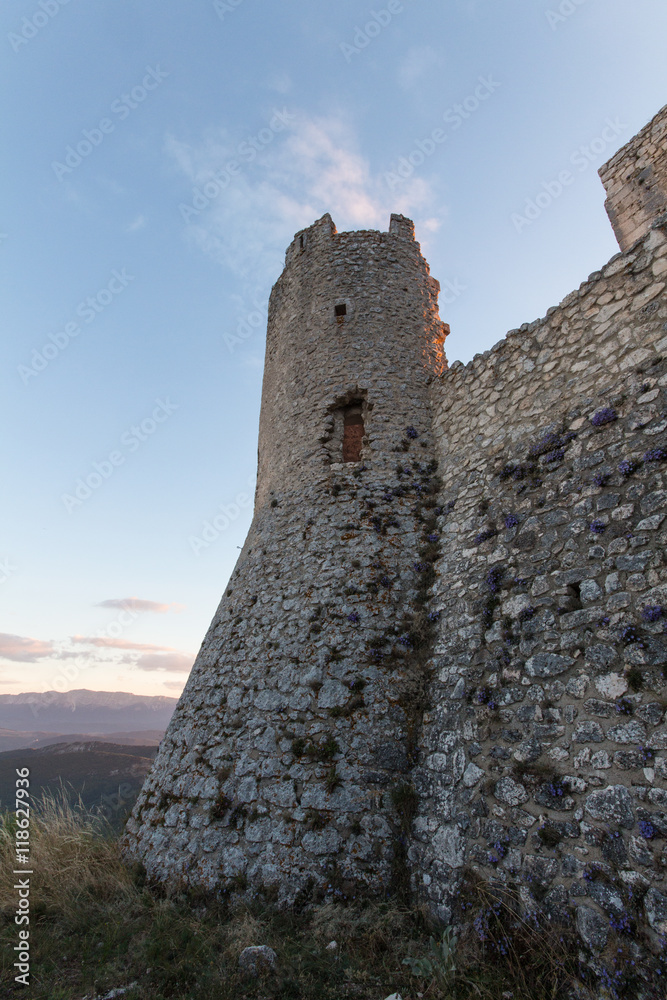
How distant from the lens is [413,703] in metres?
5.36

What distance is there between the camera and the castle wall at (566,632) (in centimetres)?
333

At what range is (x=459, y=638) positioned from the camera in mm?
5262

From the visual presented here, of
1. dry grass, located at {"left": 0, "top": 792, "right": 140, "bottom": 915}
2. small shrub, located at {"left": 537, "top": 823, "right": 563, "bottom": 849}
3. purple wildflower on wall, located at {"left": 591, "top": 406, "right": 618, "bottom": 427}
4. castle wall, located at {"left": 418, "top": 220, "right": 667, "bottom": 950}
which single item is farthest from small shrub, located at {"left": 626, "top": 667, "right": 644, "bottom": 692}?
dry grass, located at {"left": 0, "top": 792, "right": 140, "bottom": 915}

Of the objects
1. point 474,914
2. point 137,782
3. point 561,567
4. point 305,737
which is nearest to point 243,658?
point 305,737

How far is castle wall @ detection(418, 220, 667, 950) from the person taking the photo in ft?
10.9

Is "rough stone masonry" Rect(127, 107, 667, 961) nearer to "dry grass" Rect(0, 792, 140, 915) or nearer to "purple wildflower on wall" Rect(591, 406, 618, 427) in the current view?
"purple wildflower on wall" Rect(591, 406, 618, 427)

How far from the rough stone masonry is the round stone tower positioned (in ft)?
0.10

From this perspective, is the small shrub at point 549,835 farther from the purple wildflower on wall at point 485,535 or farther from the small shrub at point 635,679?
the purple wildflower on wall at point 485,535

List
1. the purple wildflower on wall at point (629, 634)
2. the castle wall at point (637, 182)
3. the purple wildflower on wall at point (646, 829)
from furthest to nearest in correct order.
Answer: the castle wall at point (637, 182) < the purple wildflower on wall at point (629, 634) < the purple wildflower on wall at point (646, 829)

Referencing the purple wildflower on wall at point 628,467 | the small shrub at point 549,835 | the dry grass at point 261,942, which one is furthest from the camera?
the purple wildflower on wall at point 628,467

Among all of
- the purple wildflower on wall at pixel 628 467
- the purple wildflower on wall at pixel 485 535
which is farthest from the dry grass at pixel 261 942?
the purple wildflower on wall at pixel 628 467

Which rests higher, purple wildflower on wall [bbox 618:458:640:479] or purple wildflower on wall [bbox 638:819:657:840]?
purple wildflower on wall [bbox 618:458:640:479]

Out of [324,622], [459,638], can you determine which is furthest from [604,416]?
[324,622]

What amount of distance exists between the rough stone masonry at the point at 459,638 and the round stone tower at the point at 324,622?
0.03m
